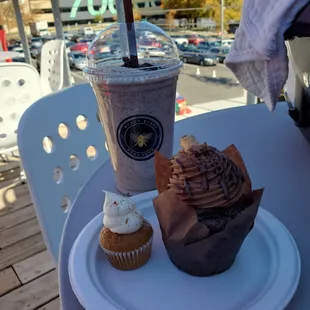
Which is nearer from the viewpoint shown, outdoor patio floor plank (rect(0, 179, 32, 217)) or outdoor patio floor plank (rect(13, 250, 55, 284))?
outdoor patio floor plank (rect(13, 250, 55, 284))

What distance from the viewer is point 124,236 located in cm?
46

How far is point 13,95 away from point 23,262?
2.76 feet

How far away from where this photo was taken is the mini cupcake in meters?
0.44

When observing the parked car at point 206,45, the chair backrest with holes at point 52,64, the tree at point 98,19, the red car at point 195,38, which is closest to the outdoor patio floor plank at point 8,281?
the chair backrest with holes at point 52,64

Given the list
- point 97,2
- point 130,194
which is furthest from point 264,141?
point 97,2

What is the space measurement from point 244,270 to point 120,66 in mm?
379

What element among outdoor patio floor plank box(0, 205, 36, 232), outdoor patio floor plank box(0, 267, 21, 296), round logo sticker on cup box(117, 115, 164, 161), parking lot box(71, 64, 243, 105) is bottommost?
parking lot box(71, 64, 243, 105)

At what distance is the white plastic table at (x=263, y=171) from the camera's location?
482mm

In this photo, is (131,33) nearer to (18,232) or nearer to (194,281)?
(194,281)

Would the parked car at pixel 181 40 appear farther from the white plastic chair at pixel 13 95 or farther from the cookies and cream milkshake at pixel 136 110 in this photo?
the cookies and cream milkshake at pixel 136 110

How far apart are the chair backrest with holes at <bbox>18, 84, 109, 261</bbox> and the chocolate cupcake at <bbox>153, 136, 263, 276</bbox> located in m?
0.46

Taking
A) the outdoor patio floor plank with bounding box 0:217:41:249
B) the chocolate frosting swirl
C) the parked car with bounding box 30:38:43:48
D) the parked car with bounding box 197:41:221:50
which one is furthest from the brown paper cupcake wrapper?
the parked car with bounding box 30:38:43:48

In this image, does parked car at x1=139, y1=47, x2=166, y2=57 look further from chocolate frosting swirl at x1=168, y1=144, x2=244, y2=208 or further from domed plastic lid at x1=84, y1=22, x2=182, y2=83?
chocolate frosting swirl at x1=168, y1=144, x2=244, y2=208

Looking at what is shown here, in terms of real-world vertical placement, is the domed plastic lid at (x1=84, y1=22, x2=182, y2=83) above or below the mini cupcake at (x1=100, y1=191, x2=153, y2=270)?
above
